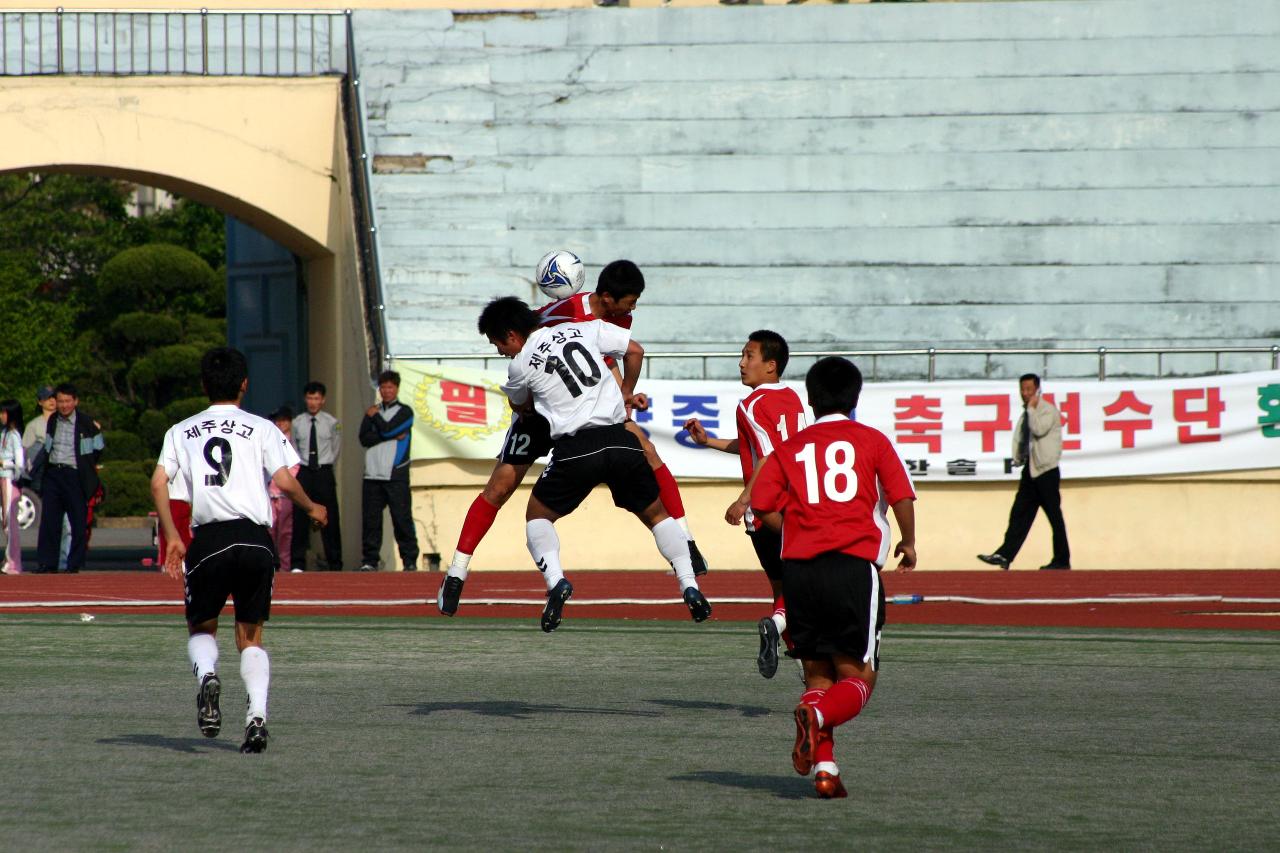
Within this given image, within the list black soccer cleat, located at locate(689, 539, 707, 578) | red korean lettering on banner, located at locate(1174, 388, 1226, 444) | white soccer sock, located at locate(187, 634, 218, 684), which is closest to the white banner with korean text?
red korean lettering on banner, located at locate(1174, 388, 1226, 444)

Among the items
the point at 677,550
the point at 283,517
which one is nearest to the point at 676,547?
the point at 677,550

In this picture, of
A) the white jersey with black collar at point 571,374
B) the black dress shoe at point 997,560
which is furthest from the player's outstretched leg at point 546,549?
the black dress shoe at point 997,560

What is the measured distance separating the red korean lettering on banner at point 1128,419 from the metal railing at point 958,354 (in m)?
0.46

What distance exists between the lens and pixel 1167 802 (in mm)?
6262

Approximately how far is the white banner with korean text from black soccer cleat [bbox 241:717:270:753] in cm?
1241

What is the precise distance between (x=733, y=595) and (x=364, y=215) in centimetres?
769

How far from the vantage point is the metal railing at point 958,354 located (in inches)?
781

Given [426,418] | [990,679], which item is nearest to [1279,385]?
[426,418]

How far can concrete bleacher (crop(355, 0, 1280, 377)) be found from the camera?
2153 centimetres

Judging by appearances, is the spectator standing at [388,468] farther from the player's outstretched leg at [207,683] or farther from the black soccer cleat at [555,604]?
the player's outstretched leg at [207,683]

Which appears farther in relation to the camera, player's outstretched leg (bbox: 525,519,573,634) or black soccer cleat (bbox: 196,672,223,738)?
player's outstretched leg (bbox: 525,519,573,634)

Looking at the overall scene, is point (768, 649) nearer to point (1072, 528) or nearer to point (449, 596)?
point (449, 596)

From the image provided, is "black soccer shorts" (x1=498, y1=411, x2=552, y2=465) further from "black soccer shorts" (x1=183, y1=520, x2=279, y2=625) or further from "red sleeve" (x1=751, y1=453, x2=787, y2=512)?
"red sleeve" (x1=751, y1=453, x2=787, y2=512)

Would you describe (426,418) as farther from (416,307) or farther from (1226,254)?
(1226,254)
